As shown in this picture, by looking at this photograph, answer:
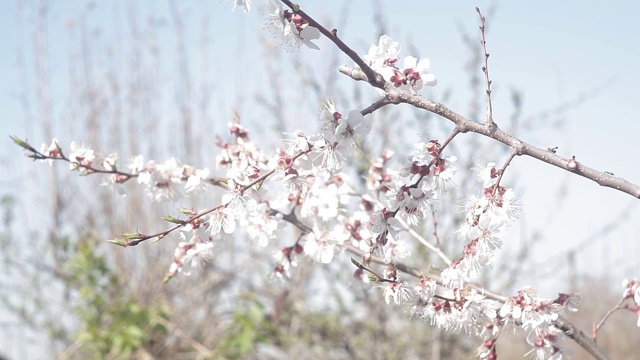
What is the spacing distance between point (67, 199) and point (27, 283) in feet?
2.01

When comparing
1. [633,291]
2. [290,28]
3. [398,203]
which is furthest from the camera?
[633,291]

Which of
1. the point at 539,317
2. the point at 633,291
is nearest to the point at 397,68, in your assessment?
the point at 539,317

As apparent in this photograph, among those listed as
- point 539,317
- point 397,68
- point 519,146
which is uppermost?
point 397,68

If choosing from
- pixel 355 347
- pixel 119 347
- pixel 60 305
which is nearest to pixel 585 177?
pixel 119 347

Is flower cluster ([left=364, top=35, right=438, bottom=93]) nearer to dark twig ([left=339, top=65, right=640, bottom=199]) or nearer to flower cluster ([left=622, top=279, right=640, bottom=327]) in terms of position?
dark twig ([left=339, top=65, right=640, bottom=199])

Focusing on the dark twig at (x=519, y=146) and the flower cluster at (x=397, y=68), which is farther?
the flower cluster at (x=397, y=68)

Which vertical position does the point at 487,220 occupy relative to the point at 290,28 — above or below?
below

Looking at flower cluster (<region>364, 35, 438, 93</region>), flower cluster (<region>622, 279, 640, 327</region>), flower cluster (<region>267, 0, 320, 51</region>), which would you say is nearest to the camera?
flower cluster (<region>267, 0, 320, 51</region>)

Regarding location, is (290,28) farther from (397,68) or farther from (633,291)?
(633,291)

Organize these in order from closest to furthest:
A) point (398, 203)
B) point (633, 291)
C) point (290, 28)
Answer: point (290, 28)
point (398, 203)
point (633, 291)

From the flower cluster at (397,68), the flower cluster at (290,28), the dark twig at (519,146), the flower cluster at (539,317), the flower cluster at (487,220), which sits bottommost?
the flower cluster at (539,317)

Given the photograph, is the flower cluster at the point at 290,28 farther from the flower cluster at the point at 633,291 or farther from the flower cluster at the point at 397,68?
the flower cluster at the point at 633,291

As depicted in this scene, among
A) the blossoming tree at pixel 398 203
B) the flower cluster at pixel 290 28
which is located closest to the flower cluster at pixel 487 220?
the blossoming tree at pixel 398 203

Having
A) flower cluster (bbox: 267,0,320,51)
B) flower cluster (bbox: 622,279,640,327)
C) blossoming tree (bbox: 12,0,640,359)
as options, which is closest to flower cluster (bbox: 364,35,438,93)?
blossoming tree (bbox: 12,0,640,359)
